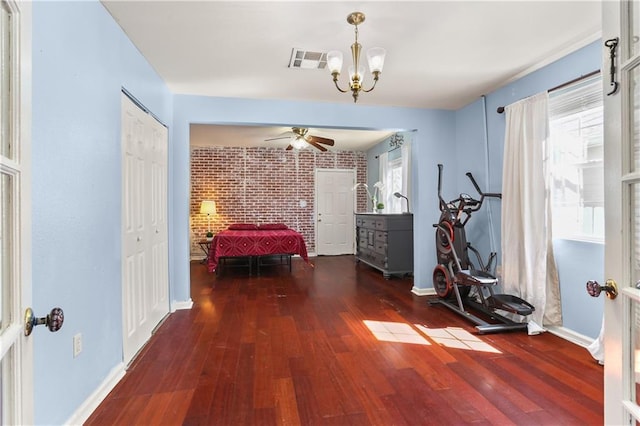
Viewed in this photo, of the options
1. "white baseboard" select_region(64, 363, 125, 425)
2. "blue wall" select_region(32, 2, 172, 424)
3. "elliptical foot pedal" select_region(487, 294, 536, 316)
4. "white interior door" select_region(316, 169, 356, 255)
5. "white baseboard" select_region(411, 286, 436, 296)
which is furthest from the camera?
"white interior door" select_region(316, 169, 356, 255)

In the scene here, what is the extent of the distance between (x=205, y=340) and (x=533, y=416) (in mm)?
2337

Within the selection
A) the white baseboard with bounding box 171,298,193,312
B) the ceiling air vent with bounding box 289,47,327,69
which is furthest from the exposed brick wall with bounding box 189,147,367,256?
the ceiling air vent with bounding box 289,47,327,69

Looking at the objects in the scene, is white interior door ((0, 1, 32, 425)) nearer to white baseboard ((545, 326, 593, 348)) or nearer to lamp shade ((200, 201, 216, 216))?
white baseboard ((545, 326, 593, 348))

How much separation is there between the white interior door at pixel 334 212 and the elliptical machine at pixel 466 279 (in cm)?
370

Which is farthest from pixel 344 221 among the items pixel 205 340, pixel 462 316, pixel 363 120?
pixel 205 340

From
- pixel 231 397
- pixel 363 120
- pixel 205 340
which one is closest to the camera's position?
pixel 231 397

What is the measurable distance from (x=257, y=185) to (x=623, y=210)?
6515mm

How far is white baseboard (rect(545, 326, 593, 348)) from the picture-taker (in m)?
2.48

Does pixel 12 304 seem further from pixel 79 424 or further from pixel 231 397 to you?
pixel 231 397

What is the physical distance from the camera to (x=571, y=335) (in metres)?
2.61

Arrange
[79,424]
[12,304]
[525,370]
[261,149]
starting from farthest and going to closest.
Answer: [261,149] → [525,370] → [79,424] → [12,304]

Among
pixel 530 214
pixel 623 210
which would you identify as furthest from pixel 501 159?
pixel 623 210

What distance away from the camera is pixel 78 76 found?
1.66m

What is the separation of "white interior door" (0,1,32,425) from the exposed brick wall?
621 centimetres
